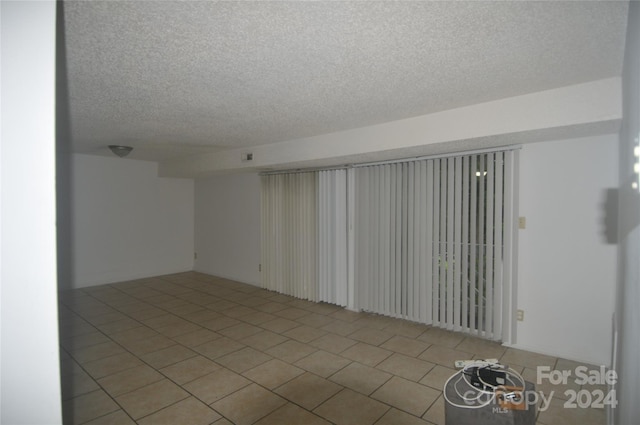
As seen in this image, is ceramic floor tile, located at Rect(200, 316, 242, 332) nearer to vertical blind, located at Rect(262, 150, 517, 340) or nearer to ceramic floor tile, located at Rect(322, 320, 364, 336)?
ceramic floor tile, located at Rect(322, 320, 364, 336)

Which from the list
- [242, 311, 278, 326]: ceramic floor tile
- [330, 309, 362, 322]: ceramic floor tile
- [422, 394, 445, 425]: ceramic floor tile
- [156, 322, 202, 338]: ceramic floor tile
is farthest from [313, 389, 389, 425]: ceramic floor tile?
[156, 322, 202, 338]: ceramic floor tile

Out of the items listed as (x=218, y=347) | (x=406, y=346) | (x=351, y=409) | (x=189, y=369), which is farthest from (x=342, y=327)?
(x=189, y=369)

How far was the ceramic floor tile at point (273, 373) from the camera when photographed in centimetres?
281

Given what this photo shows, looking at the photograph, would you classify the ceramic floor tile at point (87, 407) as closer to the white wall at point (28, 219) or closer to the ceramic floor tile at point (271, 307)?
the white wall at point (28, 219)

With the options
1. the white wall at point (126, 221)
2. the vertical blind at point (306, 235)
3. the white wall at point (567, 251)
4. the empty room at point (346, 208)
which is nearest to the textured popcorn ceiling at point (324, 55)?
the empty room at point (346, 208)

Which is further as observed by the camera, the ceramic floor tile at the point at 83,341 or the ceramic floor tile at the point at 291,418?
the ceramic floor tile at the point at 83,341

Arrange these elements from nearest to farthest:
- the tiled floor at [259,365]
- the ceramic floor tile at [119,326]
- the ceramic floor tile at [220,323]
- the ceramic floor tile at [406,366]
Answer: the tiled floor at [259,365] < the ceramic floor tile at [406,366] < the ceramic floor tile at [119,326] < the ceramic floor tile at [220,323]

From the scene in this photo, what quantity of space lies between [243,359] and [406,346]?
1815mm

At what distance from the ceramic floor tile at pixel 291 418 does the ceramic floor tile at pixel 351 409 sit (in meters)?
0.07

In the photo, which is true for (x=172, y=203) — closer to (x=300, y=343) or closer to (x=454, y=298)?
(x=300, y=343)

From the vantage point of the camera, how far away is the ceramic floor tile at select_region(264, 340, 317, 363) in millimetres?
3287

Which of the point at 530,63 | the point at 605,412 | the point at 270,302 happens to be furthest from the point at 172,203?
the point at 605,412

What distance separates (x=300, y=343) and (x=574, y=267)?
303 centimetres

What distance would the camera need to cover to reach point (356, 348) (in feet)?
11.4
